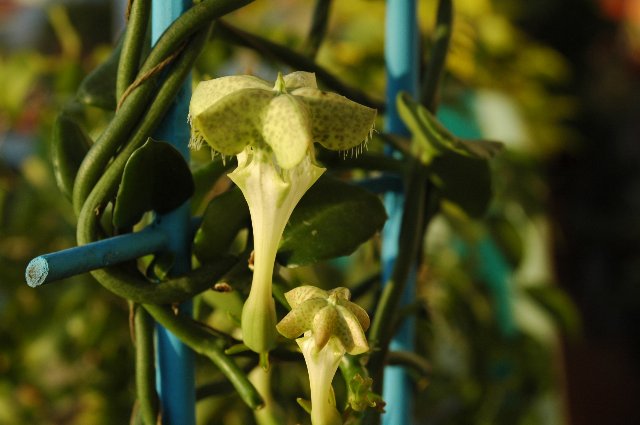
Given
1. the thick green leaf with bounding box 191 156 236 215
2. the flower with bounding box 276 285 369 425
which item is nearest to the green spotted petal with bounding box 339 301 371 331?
the flower with bounding box 276 285 369 425

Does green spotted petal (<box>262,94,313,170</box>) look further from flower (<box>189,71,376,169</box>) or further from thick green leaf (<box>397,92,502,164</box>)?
thick green leaf (<box>397,92,502,164</box>)

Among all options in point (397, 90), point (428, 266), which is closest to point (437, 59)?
point (397, 90)

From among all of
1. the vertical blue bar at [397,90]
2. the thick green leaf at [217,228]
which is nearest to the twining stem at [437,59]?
the vertical blue bar at [397,90]

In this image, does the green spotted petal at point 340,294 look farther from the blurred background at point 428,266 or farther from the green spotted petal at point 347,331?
the blurred background at point 428,266

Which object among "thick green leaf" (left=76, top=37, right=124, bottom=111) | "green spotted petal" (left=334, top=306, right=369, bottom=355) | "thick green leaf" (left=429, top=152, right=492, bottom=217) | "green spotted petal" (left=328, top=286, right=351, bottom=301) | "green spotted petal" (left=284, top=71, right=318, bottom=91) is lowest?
"thick green leaf" (left=429, top=152, right=492, bottom=217)

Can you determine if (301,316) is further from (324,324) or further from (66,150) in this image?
(66,150)

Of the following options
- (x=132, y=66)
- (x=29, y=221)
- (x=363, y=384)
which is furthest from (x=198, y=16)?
(x=29, y=221)

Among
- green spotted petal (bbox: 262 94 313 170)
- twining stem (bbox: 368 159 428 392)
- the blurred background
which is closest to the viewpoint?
green spotted petal (bbox: 262 94 313 170)

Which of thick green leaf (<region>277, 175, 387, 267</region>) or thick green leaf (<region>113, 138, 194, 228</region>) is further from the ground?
thick green leaf (<region>113, 138, 194, 228</region>)
